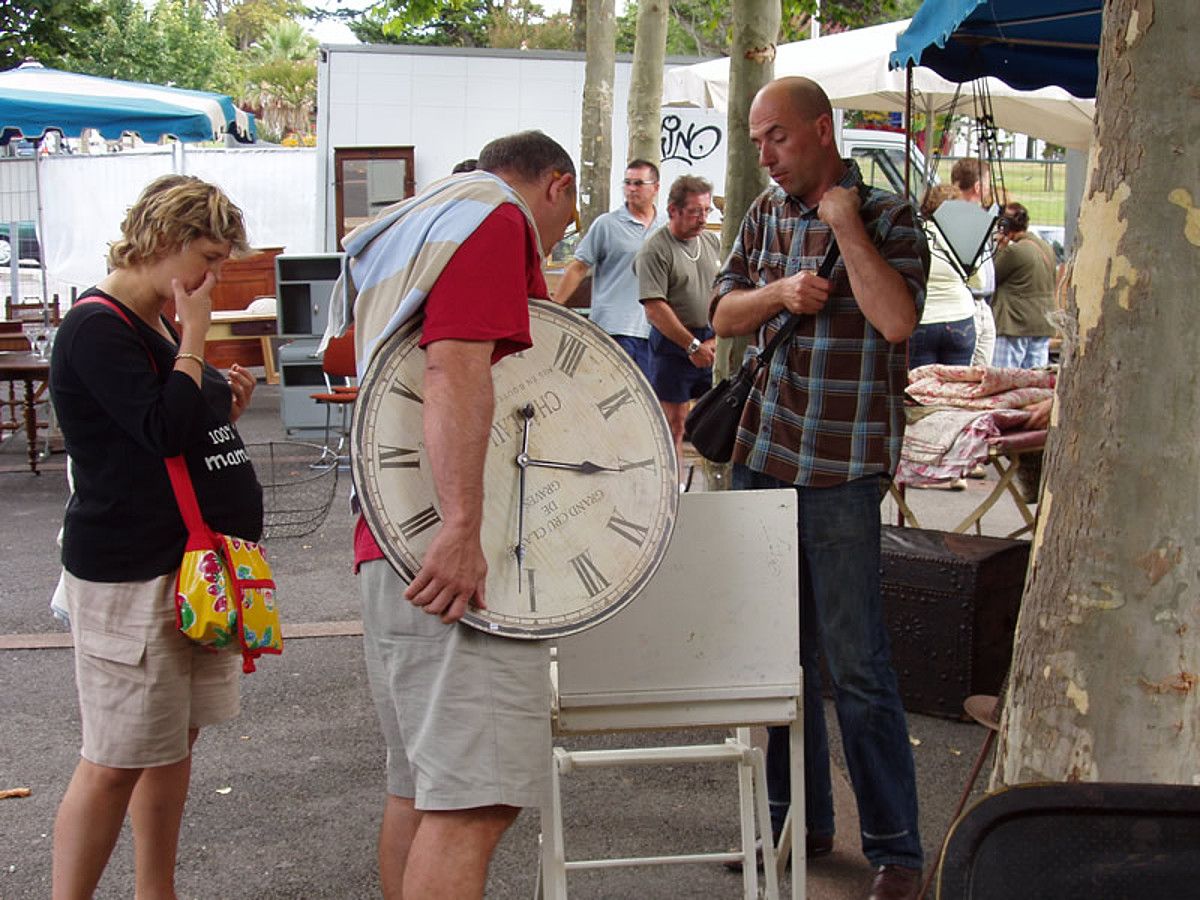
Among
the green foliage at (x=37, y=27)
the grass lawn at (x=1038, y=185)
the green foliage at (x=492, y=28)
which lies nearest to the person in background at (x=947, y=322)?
the grass lawn at (x=1038, y=185)

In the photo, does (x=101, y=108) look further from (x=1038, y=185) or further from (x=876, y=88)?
(x=1038, y=185)

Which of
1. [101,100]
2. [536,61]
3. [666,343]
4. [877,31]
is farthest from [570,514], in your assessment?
[536,61]

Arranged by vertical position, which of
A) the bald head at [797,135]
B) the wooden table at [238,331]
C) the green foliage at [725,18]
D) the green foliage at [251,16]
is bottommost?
the wooden table at [238,331]

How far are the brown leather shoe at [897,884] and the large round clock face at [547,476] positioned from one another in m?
1.30

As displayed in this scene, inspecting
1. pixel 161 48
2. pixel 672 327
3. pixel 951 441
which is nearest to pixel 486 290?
pixel 951 441

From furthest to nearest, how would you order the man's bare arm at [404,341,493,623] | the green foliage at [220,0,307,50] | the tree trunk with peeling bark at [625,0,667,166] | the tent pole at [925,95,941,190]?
the green foliage at [220,0,307,50] < the tree trunk with peeling bark at [625,0,667,166] < the tent pole at [925,95,941,190] < the man's bare arm at [404,341,493,623]

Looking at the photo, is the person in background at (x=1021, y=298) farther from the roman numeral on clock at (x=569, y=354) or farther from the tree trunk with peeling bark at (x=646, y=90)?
the roman numeral on clock at (x=569, y=354)

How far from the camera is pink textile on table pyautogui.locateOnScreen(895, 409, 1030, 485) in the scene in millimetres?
5301

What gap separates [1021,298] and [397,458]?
8812mm

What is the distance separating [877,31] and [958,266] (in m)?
3.54

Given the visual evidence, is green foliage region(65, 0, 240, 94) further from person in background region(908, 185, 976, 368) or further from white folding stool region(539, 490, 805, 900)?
white folding stool region(539, 490, 805, 900)

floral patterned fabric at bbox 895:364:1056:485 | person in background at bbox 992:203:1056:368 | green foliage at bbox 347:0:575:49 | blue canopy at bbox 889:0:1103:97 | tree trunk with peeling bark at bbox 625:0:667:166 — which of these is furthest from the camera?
green foliage at bbox 347:0:575:49

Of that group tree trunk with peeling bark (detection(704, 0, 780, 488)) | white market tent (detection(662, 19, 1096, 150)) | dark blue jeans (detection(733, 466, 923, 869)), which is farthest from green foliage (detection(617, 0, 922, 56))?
dark blue jeans (detection(733, 466, 923, 869))

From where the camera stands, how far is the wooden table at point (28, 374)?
8977 millimetres
